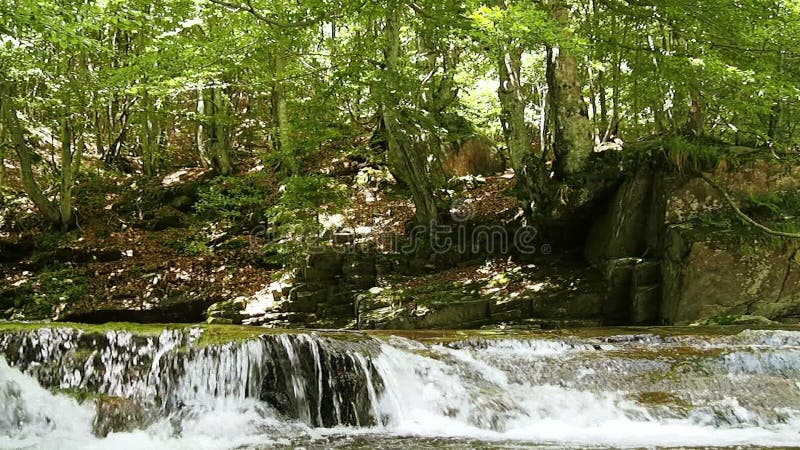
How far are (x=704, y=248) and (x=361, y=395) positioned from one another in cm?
620

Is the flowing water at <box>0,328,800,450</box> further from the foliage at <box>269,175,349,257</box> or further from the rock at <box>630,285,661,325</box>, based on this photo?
the foliage at <box>269,175,349,257</box>

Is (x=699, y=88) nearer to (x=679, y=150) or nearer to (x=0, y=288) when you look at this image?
(x=679, y=150)

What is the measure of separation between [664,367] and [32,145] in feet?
58.5

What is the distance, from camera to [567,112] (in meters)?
11.0

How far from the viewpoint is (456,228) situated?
12.8 metres

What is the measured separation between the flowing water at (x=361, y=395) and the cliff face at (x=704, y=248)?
3.07 meters

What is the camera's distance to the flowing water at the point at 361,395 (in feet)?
15.6

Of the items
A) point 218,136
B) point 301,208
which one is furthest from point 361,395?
point 218,136

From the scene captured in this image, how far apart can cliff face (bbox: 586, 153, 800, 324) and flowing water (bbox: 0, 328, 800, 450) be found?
10.1 feet

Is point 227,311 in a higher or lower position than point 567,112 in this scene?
lower

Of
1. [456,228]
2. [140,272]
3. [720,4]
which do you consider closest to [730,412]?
[720,4]

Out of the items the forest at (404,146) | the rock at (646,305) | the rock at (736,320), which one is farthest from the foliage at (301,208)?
the rock at (736,320)

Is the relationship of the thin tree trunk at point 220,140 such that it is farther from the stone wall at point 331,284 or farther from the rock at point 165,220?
the stone wall at point 331,284

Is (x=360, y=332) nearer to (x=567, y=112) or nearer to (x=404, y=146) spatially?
(x=404, y=146)
